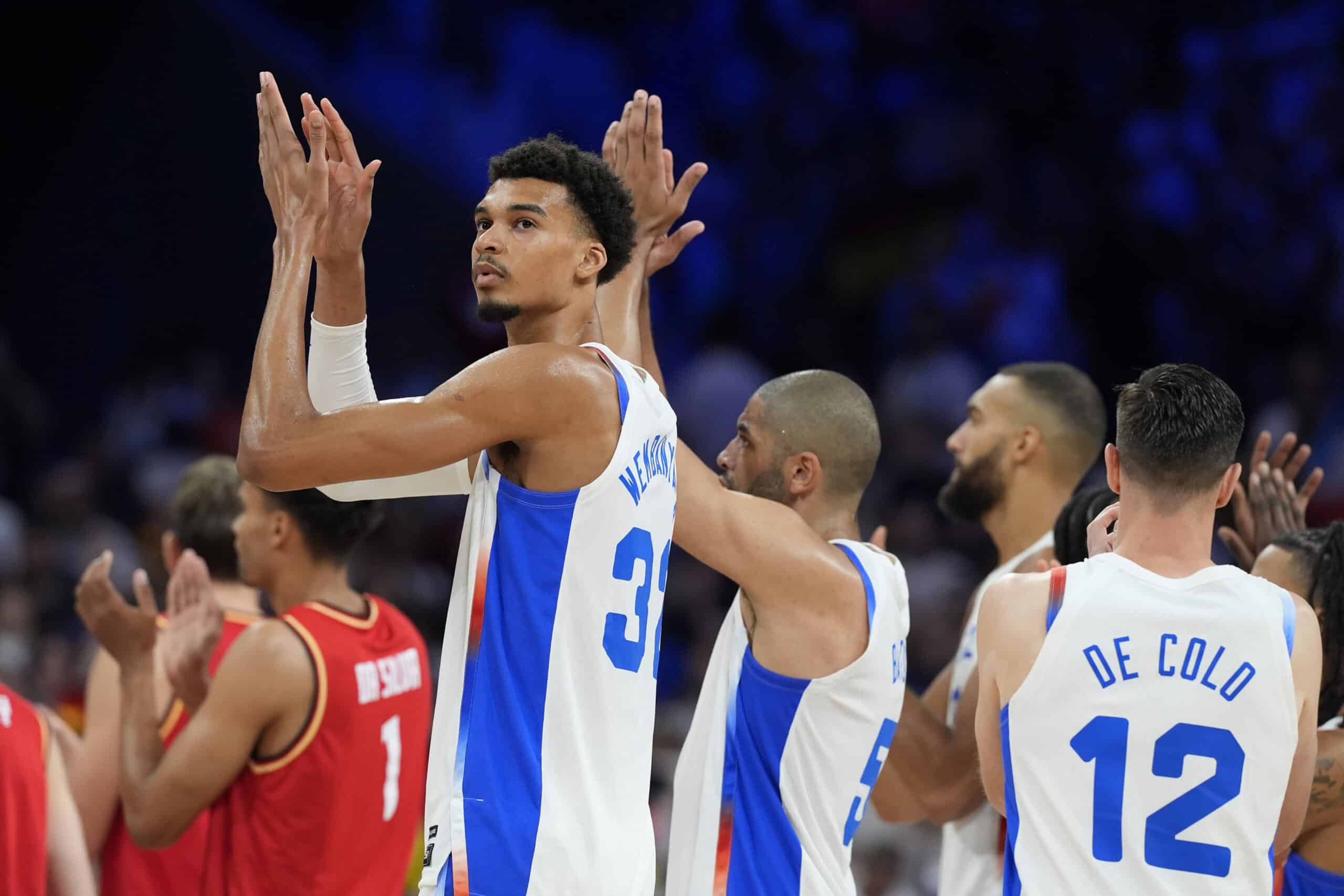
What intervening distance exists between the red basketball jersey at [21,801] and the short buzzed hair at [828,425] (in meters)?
2.17

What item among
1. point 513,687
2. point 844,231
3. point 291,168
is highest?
point 844,231

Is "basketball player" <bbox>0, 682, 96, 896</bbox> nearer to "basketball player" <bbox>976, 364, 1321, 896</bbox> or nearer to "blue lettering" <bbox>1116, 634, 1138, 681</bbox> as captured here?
"basketball player" <bbox>976, 364, 1321, 896</bbox>

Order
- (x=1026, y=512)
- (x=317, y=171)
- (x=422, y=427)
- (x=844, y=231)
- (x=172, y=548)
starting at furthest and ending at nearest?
(x=844, y=231)
(x=1026, y=512)
(x=172, y=548)
(x=317, y=171)
(x=422, y=427)

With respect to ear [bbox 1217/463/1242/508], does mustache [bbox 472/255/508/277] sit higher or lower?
higher

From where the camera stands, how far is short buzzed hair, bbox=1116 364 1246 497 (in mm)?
2957

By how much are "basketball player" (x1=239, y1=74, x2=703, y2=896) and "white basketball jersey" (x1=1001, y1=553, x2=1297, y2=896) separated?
2.78 ft

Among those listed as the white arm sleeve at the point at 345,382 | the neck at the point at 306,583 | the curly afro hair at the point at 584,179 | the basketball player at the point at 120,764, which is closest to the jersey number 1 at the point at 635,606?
the white arm sleeve at the point at 345,382

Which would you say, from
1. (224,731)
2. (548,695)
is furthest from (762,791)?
(224,731)

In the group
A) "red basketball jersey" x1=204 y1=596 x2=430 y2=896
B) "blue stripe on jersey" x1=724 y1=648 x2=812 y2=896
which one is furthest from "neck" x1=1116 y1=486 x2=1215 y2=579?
"red basketball jersey" x1=204 y1=596 x2=430 y2=896

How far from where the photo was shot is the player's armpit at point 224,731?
4.03 metres

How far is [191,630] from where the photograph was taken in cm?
427

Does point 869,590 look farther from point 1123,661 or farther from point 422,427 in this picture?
point 422,427

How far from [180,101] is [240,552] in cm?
704

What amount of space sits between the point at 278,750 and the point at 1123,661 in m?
2.42
